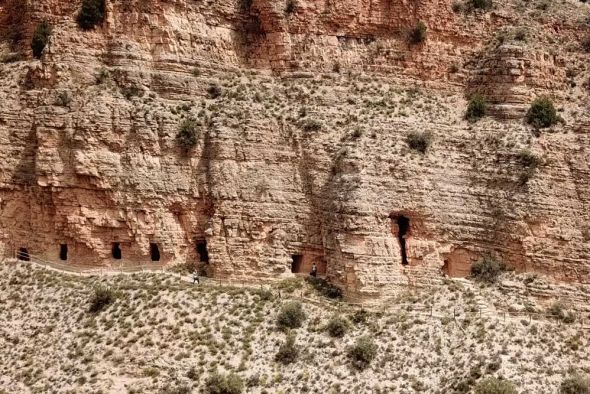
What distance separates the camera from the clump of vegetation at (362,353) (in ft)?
87.2

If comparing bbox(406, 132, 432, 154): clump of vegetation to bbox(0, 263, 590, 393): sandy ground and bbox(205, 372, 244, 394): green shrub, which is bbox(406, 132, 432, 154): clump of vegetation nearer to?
bbox(0, 263, 590, 393): sandy ground

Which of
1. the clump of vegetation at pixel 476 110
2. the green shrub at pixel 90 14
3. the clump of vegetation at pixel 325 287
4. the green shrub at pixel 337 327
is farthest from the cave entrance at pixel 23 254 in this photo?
the clump of vegetation at pixel 476 110

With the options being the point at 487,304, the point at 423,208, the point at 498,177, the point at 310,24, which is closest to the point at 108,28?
the point at 310,24

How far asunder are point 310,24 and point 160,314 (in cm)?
1578

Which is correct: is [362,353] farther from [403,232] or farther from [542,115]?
[542,115]

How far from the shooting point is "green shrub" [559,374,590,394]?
24.5 metres

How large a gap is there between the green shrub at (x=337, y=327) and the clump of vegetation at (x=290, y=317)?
1240 millimetres

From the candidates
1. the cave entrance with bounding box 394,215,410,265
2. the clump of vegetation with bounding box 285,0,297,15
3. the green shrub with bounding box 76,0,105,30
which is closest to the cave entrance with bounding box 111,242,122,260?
the green shrub with bounding box 76,0,105,30

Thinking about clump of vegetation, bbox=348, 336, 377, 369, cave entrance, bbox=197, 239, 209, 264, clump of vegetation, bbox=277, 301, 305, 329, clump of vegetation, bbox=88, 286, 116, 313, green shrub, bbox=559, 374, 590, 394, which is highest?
cave entrance, bbox=197, 239, 209, 264

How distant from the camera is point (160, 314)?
28812 mm

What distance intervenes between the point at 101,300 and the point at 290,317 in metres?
8.22

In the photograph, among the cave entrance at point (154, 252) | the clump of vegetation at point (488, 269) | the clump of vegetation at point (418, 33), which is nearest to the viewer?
the clump of vegetation at point (488, 269)

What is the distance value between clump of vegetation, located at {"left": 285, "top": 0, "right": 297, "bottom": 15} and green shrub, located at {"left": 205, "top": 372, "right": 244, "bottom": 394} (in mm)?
17742

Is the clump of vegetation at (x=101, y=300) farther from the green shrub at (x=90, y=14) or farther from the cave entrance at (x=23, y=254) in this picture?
the green shrub at (x=90, y=14)
